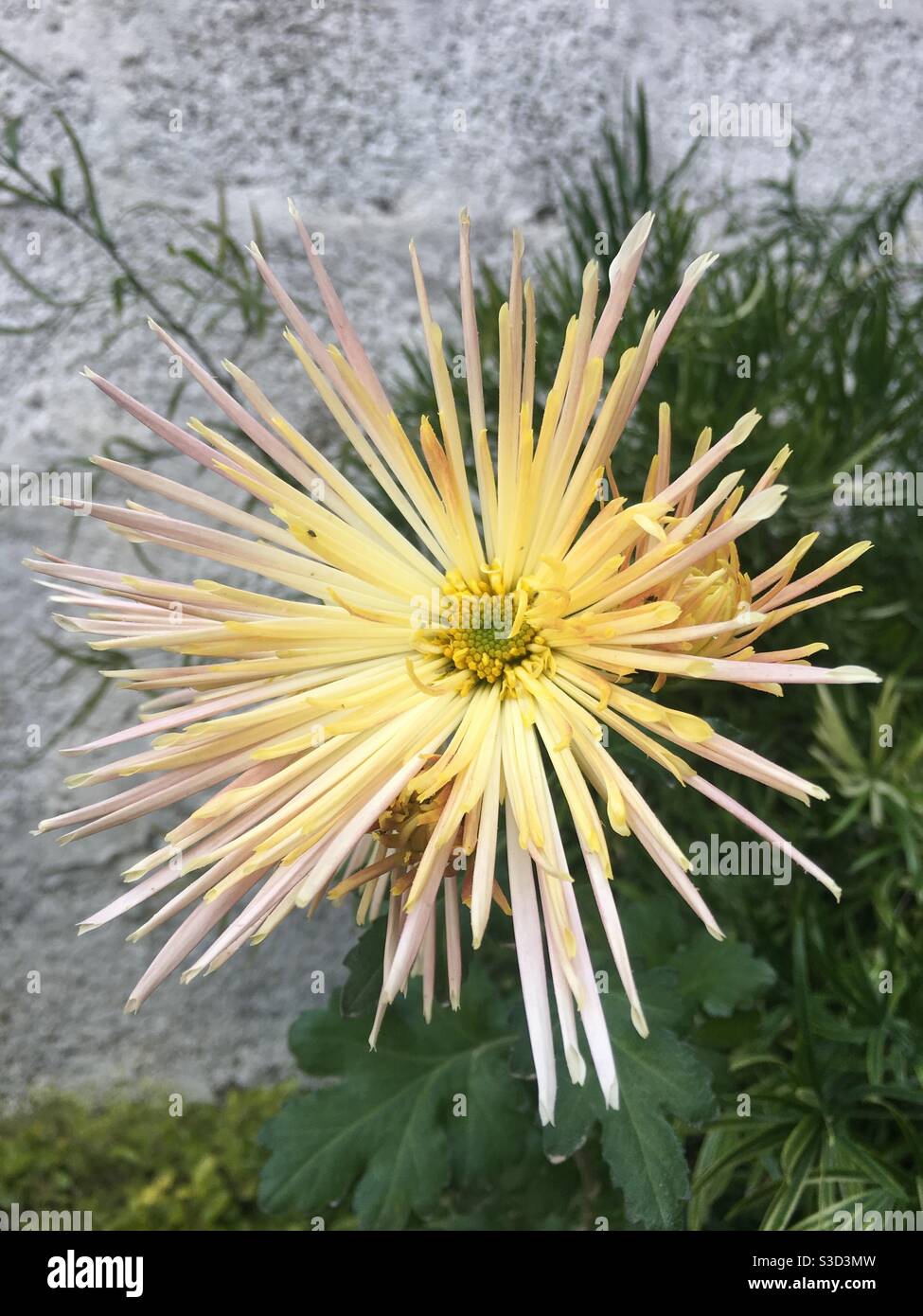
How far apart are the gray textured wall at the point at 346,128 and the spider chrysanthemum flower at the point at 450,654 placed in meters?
0.64

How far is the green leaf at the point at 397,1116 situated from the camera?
0.67 meters

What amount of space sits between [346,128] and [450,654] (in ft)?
2.68

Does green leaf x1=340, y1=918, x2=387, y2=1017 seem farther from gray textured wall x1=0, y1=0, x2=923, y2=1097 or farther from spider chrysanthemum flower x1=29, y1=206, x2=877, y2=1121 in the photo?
gray textured wall x1=0, y1=0, x2=923, y2=1097

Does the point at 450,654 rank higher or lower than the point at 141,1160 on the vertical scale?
higher

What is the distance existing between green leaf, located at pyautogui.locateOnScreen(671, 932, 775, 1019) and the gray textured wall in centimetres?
69

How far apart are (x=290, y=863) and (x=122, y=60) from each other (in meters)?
A: 1.00

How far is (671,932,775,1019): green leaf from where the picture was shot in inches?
27.3

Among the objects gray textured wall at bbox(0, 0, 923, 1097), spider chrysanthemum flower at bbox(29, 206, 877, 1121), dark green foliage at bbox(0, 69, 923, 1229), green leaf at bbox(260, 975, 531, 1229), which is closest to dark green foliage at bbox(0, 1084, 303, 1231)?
dark green foliage at bbox(0, 69, 923, 1229)

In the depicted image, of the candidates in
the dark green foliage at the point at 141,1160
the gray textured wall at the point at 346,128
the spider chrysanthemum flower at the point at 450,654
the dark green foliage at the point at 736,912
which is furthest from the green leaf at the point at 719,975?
the gray textured wall at the point at 346,128

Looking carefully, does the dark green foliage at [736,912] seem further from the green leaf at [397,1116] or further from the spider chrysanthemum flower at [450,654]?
the spider chrysanthemum flower at [450,654]

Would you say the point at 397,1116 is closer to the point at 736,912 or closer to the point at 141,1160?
the point at 736,912

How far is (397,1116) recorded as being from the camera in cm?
69

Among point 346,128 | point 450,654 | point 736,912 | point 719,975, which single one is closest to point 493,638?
point 450,654

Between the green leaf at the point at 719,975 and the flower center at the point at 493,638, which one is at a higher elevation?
the flower center at the point at 493,638
